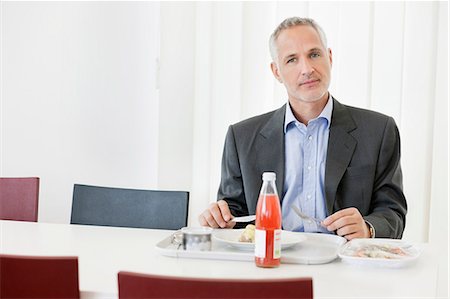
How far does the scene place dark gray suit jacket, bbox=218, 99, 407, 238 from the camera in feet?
6.40

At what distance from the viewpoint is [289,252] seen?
1.50 metres

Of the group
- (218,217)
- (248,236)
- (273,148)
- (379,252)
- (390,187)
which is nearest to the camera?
(379,252)

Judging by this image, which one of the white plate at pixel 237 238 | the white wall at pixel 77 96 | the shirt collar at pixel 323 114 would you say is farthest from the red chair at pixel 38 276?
the white wall at pixel 77 96

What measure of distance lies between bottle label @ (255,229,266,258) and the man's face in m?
0.77

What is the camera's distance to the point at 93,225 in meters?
2.10

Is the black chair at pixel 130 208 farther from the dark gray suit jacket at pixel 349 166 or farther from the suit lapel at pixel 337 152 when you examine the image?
the suit lapel at pixel 337 152

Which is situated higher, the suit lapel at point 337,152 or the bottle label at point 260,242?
the suit lapel at point 337,152

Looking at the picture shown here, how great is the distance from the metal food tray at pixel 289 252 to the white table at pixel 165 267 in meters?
0.02

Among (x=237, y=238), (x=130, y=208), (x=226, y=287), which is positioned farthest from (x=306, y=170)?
(x=226, y=287)

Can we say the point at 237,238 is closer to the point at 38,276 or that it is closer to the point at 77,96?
the point at 38,276

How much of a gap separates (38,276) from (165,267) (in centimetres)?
38

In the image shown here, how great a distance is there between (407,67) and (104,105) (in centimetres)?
136

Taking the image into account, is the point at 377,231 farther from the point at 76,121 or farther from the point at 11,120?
the point at 11,120

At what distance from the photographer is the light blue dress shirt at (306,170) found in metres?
2.00
